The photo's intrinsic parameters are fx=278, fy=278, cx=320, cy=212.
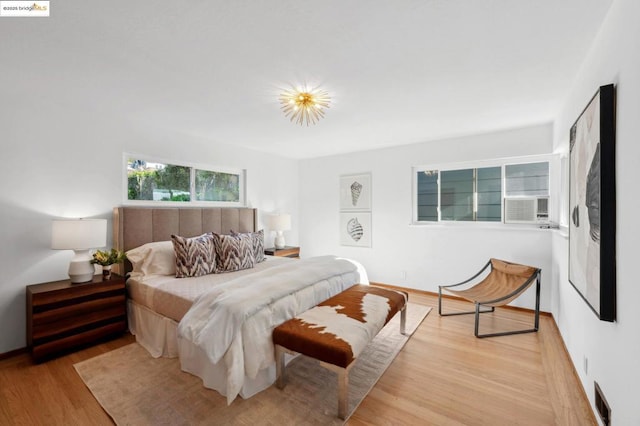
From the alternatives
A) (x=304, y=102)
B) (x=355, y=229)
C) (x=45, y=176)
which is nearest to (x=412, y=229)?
(x=355, y=229)

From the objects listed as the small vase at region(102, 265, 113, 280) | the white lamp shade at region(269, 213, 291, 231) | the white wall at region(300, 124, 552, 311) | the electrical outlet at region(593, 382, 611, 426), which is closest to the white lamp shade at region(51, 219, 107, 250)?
the small vase at region(102, 265, 113, 280)

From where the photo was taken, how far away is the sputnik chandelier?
97.5 inches

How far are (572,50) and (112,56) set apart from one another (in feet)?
10.3

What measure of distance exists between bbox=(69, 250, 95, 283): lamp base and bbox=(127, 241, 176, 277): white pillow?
34 centimetres

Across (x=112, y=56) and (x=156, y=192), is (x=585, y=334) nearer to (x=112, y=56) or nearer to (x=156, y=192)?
(x=112, y=56)

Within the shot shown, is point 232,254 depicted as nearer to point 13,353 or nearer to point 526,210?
point 13,353

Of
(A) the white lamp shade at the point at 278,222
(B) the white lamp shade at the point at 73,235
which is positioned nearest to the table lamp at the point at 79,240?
(B) the white lamp shade at the point at 73,235

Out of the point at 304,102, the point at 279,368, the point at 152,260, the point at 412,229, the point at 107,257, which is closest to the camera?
the point at 279,368

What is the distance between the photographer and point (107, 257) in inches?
109

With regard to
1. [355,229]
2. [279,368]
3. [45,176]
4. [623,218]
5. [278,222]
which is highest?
[45,176]

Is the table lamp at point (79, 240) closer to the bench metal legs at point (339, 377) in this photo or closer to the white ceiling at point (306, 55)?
the white ceiling at point (306, 55)

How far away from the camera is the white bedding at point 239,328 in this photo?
6.11 feet

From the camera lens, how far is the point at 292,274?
8.41 ft

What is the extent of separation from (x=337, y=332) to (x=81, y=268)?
2518 millimetres
